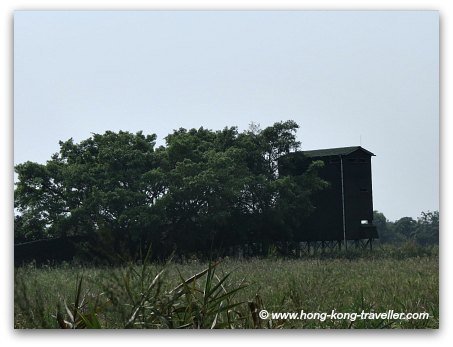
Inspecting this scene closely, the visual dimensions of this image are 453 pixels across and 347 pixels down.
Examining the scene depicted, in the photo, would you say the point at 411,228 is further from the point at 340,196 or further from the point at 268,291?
the point at 268,291

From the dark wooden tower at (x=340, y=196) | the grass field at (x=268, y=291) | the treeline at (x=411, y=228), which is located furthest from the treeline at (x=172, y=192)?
the treeline at (x=411, y=228)

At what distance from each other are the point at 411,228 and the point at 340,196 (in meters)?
0.82

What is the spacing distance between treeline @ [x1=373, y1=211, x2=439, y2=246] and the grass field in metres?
0.22

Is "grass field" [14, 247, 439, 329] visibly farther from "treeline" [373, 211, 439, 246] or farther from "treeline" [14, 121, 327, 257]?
"treeline" [14, 121, 327, 257]

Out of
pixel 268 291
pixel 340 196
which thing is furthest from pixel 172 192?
pixel 340 196

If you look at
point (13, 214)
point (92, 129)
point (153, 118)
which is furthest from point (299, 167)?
point (13, 214)

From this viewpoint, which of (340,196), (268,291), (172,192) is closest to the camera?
(268,291)

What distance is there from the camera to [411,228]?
7766mm

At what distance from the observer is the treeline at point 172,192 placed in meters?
7.95

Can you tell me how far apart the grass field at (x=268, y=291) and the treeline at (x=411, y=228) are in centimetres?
22

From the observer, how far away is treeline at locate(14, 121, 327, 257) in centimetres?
795

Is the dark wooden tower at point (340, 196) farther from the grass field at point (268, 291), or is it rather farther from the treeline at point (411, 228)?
the grass field at point (268, 291)

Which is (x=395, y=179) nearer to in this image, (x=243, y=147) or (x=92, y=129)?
(x=243, y=147)

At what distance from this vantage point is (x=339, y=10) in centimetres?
763
